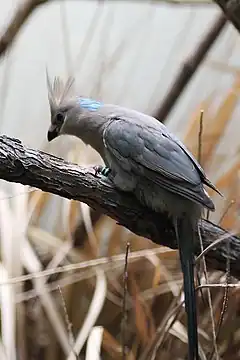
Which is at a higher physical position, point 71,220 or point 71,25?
point 71,25

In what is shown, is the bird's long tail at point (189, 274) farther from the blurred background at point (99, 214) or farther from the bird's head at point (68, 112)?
the bird's head at point (68, 112)

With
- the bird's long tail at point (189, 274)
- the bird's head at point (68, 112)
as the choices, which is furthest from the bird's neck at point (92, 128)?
the bird's long tail at point (189, 274)

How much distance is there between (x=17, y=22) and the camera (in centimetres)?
130

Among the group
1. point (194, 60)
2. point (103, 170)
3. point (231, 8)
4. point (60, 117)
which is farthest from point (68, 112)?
point (194, 60)

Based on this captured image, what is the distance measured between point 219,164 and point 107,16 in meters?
0.57

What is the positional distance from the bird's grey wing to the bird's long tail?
6cm

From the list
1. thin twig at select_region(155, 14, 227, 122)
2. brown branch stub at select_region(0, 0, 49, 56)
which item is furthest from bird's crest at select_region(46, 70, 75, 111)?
thin twig at select_region(155, 14, 227, 122)

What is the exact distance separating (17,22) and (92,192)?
1.75 ft

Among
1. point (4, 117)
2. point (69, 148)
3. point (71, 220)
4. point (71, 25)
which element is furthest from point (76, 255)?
point (71, 25)

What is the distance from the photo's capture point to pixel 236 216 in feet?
4.41

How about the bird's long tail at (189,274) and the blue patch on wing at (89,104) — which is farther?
the blue patch on wing at (89,104)

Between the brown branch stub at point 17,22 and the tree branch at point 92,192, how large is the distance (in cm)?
45

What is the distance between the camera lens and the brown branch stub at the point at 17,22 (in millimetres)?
1280

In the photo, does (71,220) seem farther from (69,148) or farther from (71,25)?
(71,25)
